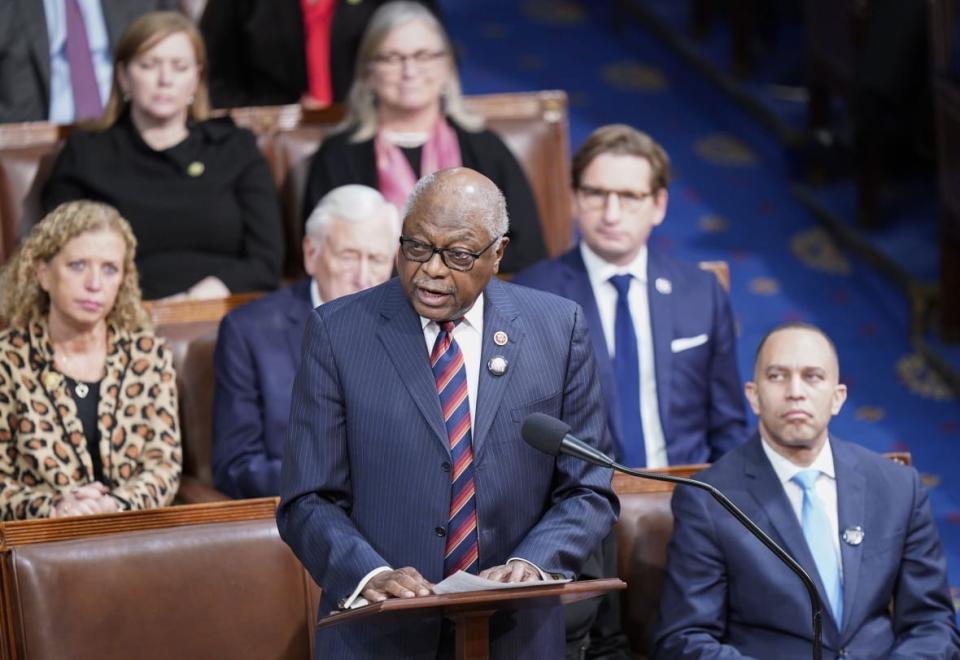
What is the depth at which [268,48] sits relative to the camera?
175 inches

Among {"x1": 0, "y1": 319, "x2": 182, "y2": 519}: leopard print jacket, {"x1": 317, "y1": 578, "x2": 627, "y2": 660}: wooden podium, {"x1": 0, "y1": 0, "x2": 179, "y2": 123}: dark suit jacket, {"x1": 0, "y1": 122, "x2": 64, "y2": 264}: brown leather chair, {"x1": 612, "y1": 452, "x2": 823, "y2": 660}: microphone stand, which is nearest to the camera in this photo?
{"x1": 317, "y1": 578, "x2": 627, "y2": 660}: wooden podium

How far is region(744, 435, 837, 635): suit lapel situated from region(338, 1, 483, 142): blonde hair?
143cm

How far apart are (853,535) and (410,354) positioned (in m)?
0.94

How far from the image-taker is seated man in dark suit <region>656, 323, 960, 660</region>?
2756 mm

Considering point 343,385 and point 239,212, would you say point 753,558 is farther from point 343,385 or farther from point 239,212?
point 239,212

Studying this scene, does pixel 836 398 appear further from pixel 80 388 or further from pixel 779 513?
pixel 80 388

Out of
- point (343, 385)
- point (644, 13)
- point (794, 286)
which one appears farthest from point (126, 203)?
point (644, 13)

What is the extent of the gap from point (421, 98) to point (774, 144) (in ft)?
6.04

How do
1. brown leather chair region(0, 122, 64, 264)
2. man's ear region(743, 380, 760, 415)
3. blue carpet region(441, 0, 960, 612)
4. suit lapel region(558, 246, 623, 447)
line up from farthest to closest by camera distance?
blue carpet region(441, 0, 960, 612) → brown leather chair region(0, 122, 64, 264) → suit lapel region(558, 246, 623, 447) → man's ear region(743, 380, 760, 415)

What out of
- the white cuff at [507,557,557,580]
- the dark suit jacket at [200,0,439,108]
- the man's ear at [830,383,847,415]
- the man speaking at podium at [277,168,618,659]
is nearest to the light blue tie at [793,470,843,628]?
the man's ear at [830,383,847,415]

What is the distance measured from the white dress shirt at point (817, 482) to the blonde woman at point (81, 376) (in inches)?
→ 42.8

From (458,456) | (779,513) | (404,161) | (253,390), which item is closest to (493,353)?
(458,456)

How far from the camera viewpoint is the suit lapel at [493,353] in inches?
87.7

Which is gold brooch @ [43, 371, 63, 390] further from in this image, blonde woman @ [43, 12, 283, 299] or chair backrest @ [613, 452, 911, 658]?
chair backrest @ [613, 452, 911, 658]
